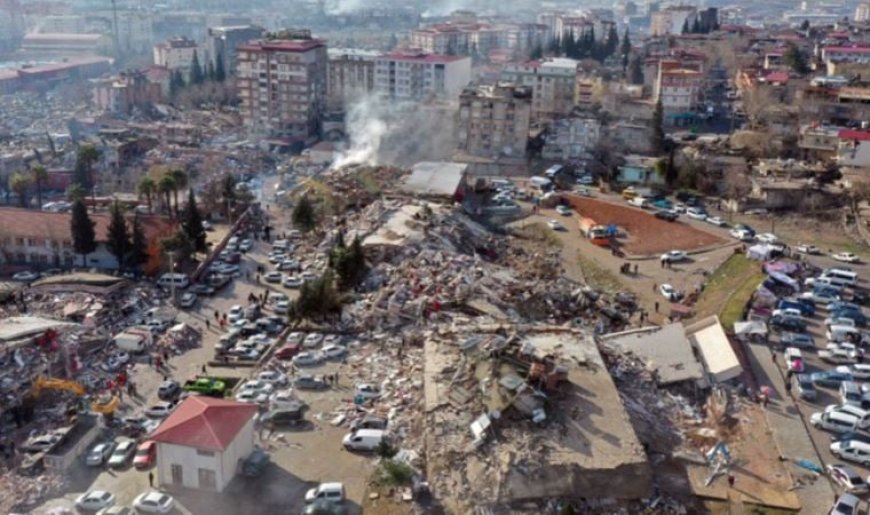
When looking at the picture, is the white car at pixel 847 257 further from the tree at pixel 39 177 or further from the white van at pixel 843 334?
the tree at pixel 39 177

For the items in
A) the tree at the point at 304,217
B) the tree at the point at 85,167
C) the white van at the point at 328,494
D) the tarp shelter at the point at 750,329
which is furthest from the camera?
the tree at the point at 85,167

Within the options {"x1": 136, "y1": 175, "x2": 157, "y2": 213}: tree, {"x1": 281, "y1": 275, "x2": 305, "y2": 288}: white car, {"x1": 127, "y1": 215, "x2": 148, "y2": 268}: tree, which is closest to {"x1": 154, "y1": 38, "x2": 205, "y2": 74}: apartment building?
{"x1": 136, "y1": 175, "x2": 157, "y2": 213}: tree

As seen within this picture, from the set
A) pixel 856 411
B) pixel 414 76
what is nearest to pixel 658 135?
pixel 414 76

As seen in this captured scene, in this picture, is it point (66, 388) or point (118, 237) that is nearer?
point (66, 388)

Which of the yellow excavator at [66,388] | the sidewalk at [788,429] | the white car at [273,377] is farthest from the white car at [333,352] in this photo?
the sidewalk at [788,429]

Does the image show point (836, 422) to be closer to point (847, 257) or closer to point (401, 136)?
point (847, 257)

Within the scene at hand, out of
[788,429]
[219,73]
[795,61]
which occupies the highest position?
[795,61]
